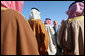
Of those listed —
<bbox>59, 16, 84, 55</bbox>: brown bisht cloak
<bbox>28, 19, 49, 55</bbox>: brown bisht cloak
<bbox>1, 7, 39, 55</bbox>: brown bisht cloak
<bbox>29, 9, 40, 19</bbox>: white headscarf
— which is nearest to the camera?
<bbox>1, 7, 39, 55</bbox>: brown bisht cloak

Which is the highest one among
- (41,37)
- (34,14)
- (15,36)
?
(34,14)

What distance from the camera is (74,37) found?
356 centimetres

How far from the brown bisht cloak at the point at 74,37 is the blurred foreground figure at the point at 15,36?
2.07 meters

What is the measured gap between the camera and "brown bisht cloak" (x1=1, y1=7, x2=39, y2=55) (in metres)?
1.47

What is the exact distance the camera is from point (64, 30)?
3773 millimetres

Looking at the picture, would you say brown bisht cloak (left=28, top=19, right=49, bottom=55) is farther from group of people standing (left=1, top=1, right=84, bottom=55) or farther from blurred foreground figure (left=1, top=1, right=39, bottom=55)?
blurred foreground figure (left=1, top=1, right=39, bottom=55)

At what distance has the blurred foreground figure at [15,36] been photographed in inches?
58.0

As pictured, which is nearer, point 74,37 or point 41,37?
point 74,37

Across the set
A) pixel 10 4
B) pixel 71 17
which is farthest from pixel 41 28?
pixel 10 4

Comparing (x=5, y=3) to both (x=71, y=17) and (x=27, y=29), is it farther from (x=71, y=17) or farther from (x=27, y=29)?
(x=71, y=17)

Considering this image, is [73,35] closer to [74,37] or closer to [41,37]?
[74,37]

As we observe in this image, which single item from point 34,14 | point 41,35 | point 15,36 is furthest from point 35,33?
point 15,36

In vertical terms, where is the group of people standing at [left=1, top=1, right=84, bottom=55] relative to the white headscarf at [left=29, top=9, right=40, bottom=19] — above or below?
below

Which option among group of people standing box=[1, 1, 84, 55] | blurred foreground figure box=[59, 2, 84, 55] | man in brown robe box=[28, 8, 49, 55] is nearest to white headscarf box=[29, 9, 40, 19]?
group of people standing box=[1, 1, 84, 55]
